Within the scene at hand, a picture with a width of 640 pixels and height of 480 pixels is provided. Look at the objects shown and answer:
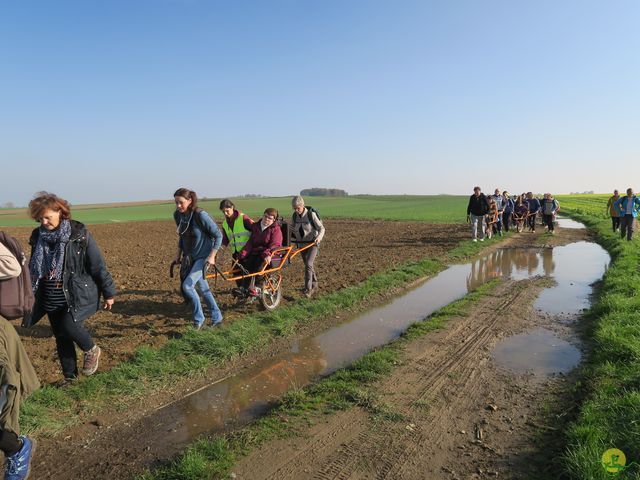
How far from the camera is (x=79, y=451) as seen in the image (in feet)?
11.4

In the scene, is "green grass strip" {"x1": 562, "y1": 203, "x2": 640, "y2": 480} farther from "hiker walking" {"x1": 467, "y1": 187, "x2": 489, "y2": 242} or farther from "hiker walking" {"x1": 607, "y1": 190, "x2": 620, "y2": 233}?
"hiker walking" {"x1": 607, "y1": 190, "x2": 620, "y2": 233}

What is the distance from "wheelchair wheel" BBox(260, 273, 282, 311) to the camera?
723 cm

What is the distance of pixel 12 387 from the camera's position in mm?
2658

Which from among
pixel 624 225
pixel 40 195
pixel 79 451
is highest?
pixel 40 195

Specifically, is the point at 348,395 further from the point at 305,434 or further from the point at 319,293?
the point at 319,293

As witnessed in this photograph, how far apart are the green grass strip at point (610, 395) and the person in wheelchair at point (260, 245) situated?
5010 mm

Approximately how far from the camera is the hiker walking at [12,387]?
2.65 m

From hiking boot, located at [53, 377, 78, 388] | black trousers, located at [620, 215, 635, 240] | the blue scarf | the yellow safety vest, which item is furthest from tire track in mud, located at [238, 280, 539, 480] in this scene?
black trousers, located at [620, 215, 635, 240]

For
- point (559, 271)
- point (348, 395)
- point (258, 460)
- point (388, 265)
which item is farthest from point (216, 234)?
point (559, 271)

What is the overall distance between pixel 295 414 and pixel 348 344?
2155 millimetres

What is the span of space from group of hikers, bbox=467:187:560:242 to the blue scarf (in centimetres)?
1414

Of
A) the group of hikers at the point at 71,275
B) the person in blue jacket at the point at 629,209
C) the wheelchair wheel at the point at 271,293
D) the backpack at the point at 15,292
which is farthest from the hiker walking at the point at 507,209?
the backpack at the point at 15,292

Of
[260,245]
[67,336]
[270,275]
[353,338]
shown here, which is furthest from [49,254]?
[353,338]

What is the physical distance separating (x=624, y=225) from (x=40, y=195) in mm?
17429
